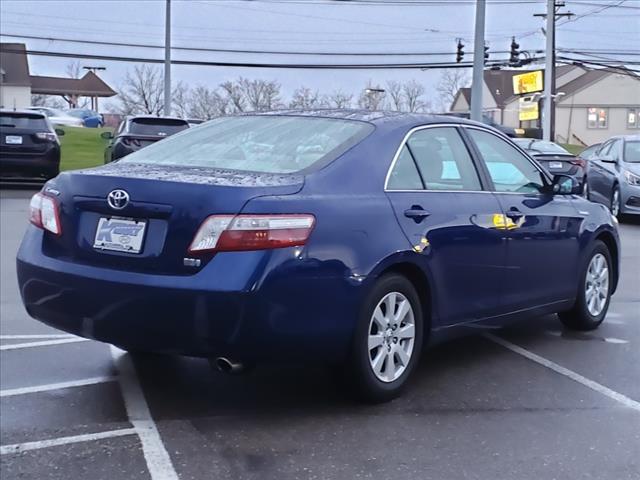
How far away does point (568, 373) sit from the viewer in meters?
5.31

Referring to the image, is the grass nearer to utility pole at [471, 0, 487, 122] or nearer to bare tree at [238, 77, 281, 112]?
utility pole at [471, 0, 487, 122]

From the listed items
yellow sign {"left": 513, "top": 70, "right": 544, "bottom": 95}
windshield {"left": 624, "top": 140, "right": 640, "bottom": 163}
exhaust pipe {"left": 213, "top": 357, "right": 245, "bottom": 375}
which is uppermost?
yellow sign {"left": 513, "top": 70, "right": 544, "bottom": 95}

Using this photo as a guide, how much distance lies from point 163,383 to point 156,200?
1.32 m

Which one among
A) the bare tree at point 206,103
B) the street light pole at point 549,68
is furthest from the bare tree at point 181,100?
the street light pole at point 549,68

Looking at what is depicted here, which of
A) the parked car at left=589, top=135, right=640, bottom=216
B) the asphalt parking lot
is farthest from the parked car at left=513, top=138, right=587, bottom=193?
the asphalt parking lot

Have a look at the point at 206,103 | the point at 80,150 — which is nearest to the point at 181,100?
the point at 206,103

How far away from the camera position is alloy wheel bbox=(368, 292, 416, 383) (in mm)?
4441

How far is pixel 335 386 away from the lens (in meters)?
4.83

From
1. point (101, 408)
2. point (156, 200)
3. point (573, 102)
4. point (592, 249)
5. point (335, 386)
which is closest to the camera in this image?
point (156, 200)

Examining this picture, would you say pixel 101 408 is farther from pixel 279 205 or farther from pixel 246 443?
pixel 279 205

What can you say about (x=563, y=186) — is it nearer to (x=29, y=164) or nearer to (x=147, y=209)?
(x=147, y=209)

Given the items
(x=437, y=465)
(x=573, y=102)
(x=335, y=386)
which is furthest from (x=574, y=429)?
(x=573, y=102)

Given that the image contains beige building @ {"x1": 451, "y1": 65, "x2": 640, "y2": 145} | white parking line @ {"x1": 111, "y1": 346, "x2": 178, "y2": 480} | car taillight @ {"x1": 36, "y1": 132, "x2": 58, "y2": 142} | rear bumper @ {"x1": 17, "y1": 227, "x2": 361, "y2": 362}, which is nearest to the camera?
white parking line @ {"x1": 111, "y1": 346, "x2": 178, "y2": 480}

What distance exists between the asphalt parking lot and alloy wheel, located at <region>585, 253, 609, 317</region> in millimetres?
460
